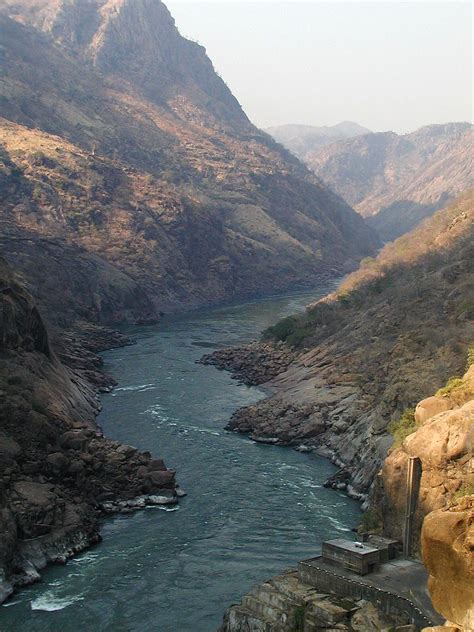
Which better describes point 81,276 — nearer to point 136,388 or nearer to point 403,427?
point 136,388

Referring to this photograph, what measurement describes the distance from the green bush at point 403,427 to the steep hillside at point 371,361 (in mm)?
474

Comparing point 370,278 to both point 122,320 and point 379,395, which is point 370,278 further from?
point 379,395

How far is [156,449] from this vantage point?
191ft

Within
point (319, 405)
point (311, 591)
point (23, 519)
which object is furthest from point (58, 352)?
point (311, 591)

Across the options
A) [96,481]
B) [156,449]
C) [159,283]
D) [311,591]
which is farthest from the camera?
[159,283]

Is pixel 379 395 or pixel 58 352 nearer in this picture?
pixel 379 395

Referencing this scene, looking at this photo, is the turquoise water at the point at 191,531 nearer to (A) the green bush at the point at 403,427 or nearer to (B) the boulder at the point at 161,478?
(B) the boulder at the point at 161,478

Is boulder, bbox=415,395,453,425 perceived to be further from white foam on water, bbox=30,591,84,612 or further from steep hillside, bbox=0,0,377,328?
steep hillside, bbox=0,0,377,328

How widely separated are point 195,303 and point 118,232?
16.6 metres

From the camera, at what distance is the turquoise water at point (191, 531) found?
118ft

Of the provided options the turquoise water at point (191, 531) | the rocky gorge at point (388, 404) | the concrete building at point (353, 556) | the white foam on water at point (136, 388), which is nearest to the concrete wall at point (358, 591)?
the rocky gorge at point (388, 404)

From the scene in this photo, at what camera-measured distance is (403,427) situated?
49719 mm

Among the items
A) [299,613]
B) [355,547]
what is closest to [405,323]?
[355,547]

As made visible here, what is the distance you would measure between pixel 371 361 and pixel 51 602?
37896 mm
